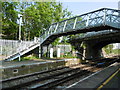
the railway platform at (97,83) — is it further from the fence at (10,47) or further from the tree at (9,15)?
the tree at (9,15)

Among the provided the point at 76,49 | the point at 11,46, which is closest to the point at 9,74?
the point at 11,46

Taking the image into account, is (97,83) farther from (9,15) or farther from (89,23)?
(9,15)

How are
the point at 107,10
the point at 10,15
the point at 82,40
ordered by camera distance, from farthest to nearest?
the point at 82,40 → the point at 10,15 → the point at 107,10

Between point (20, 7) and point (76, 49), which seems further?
point (76, 49)

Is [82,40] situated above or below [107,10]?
below

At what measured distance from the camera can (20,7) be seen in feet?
90.3

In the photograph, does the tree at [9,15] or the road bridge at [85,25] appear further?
the tree at [9,15]

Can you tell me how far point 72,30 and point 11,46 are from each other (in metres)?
10.4

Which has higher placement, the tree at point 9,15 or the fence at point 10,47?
the tree at point 9,15

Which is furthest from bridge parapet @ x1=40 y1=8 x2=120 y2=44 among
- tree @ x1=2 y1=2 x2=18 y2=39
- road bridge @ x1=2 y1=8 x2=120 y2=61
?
tree @ x1=2 y1=2 x2=18 y2=39

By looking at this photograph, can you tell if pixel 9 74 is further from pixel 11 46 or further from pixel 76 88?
pixel 11 46

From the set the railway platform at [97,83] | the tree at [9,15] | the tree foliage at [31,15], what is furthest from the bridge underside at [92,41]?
the railway platform at [97,83]

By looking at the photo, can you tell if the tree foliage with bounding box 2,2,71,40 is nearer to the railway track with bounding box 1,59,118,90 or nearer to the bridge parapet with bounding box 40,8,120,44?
the bridge parapet with bounding box 40,8,120,44

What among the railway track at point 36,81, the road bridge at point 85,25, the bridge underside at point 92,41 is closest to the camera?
the railway track at point 36,81
